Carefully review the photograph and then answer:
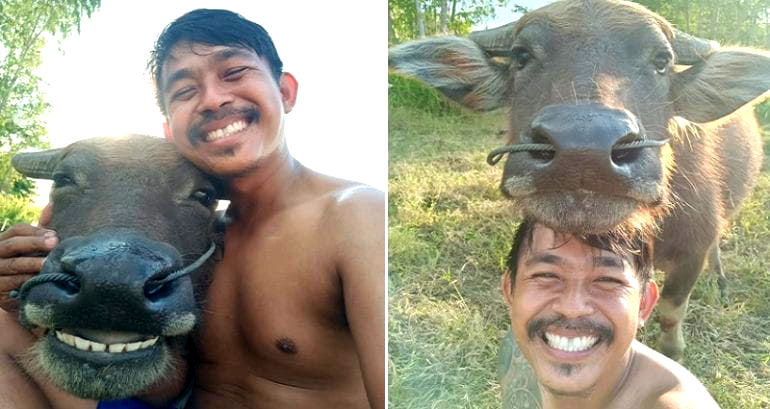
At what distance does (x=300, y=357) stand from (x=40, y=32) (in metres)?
1.38

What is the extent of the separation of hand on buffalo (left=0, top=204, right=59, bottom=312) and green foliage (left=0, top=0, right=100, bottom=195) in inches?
6.9

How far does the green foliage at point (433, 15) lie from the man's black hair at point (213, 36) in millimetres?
412

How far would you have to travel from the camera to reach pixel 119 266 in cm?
216

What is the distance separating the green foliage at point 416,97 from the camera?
2502 millimetres

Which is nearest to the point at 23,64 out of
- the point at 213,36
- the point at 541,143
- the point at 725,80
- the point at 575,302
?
the point at 213,36

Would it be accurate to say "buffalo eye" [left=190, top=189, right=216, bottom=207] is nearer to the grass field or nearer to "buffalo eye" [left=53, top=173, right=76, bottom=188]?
"buffalo eye" [left=53, top=173, right=76, bottom=188]

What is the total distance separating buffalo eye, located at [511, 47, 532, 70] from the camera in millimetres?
2320

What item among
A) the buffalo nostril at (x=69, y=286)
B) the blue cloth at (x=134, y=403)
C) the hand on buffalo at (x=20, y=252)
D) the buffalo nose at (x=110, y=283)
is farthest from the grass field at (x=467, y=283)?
the hand on buffalo at (x=20, y=252)

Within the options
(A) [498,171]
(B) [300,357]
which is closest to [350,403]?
(B) [300,357]

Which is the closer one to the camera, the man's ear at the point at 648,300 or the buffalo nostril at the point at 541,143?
the buffalo nostril at the point at 541,143

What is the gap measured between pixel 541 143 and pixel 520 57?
0.32 metres

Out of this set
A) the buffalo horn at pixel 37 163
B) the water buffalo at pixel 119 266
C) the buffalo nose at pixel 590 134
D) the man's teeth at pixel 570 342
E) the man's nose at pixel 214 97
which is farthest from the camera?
the buffalo horn at pixel 37 163

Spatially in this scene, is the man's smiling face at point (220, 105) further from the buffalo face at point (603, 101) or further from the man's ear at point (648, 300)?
the man's ear at point (648, 300)

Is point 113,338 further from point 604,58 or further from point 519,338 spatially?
point 604,58
